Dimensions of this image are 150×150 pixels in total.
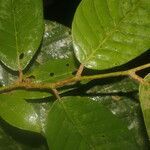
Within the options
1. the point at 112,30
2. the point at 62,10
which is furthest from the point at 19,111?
the point at 62,10

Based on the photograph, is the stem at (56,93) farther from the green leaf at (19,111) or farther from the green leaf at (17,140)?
A: the green leaf at (17,140)

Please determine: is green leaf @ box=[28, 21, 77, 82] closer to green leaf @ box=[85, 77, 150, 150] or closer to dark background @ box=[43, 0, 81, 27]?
green leaf @ box=[85, 77, 150, 150]

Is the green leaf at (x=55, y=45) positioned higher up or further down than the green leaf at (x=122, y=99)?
higher up

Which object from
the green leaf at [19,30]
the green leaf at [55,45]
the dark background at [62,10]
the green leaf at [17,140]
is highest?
the green leaf at [19,30]

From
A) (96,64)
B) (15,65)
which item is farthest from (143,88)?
(15,65)

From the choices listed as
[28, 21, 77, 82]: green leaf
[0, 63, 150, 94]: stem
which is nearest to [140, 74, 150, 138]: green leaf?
[0, 63, 150, 94]: stem

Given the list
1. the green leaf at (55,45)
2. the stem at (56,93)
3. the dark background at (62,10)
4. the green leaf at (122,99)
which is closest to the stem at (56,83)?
the stem at (56,93)

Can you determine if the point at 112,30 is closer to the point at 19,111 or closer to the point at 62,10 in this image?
the point at 19,111
